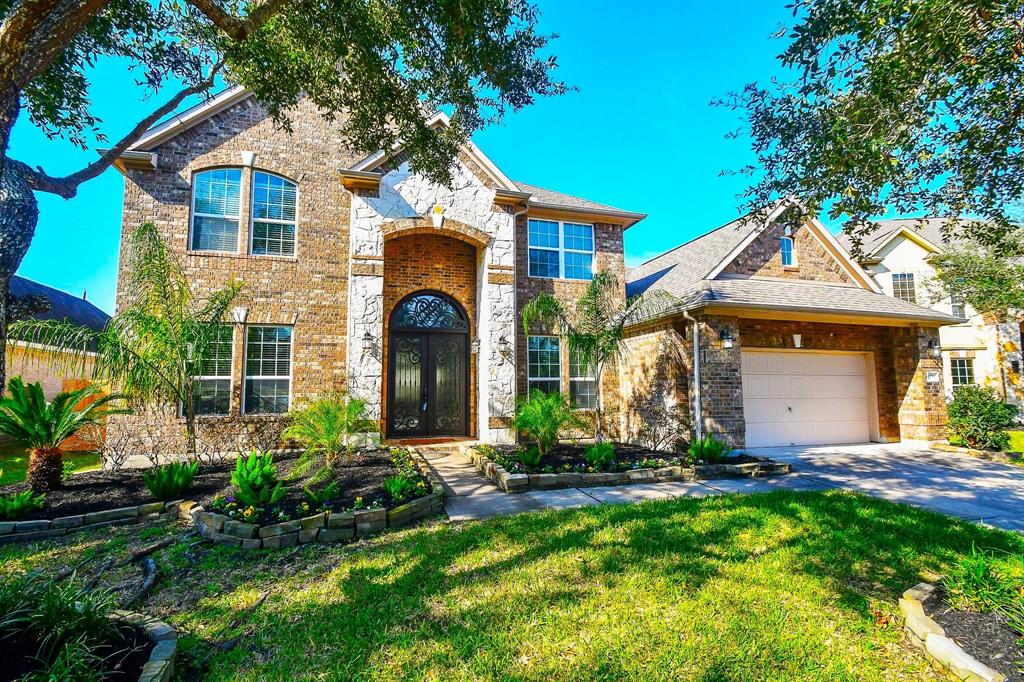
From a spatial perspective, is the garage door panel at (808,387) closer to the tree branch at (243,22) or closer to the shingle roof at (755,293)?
the shingle roof at (755,293)

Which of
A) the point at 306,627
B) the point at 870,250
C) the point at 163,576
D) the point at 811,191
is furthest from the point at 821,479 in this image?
the point at 870,250

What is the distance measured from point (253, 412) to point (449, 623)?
875 cm

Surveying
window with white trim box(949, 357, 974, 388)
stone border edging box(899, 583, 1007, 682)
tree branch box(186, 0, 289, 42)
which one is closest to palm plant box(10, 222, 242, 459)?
tree branch box(186, 0, 289, 42)

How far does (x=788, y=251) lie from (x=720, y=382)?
539 centimetres

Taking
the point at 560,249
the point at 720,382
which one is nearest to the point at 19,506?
the point at 560,249

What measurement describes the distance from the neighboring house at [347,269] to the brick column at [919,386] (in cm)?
739

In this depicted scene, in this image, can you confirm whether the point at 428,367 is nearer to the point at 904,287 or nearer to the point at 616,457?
the point at 616,457

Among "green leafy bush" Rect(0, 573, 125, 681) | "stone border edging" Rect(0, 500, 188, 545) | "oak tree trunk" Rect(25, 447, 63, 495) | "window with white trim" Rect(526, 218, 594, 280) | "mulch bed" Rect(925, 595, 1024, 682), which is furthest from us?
"window with white trim" Rect(526, 218, 594, 280)

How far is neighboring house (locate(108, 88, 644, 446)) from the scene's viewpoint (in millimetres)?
10188

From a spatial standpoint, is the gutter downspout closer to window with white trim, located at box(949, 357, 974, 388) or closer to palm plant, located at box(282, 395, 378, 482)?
palm plant, located at box(282, 395, 378, 482)

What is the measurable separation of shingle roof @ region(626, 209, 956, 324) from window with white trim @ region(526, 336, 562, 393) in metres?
3.05

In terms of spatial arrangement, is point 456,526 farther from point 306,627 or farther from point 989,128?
point 989,128

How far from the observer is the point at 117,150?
943 cm

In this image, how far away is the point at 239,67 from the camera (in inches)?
287
